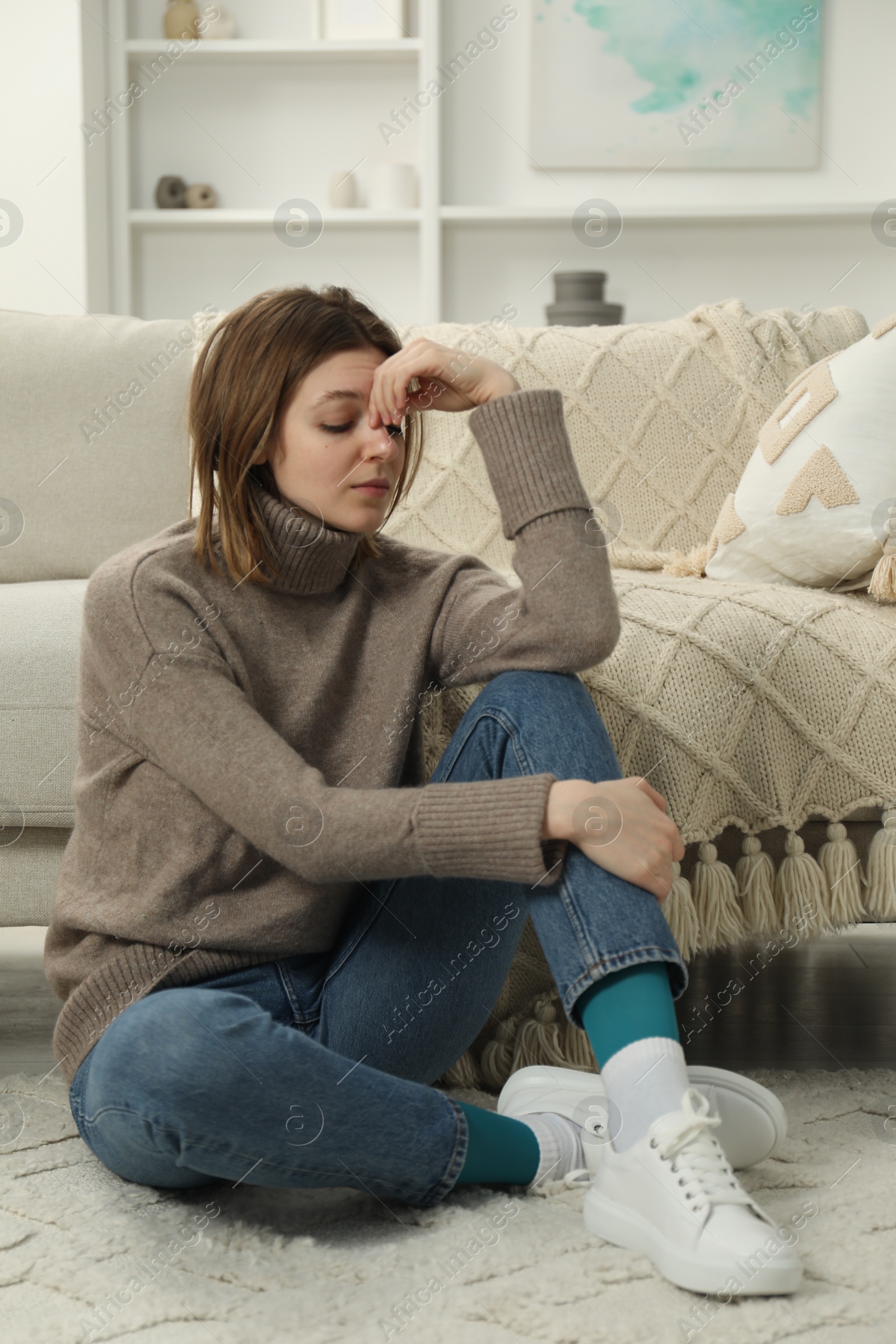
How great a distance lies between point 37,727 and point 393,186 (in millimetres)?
2387

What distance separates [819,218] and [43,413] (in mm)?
2302

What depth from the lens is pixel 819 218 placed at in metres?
3.17

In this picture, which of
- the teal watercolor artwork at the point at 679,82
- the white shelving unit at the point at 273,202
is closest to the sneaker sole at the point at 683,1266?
the white shelving unit at the point at 273,202

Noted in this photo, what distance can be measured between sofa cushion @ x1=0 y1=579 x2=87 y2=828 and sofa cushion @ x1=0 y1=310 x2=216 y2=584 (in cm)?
44

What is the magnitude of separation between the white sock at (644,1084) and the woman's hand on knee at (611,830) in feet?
0.35

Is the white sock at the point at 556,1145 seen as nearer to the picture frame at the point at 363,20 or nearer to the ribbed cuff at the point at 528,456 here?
the ribbed cuff at the point at 528,456

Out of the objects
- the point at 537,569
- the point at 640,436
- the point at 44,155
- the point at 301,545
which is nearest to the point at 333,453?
the point at 301,545

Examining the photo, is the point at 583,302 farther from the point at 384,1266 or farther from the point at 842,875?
the point at 384,1266

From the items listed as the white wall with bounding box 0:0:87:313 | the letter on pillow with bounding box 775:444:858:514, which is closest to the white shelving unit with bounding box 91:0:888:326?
the white wall with bounding box 0:0:87:313

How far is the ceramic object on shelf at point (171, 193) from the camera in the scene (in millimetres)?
3246

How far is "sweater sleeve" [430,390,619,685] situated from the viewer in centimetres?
96

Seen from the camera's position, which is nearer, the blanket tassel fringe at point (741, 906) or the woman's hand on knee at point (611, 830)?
the woman's hand on knee at point (611, 830)

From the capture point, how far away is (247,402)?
962mm

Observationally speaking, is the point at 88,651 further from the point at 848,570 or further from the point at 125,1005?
the point at 848,570
